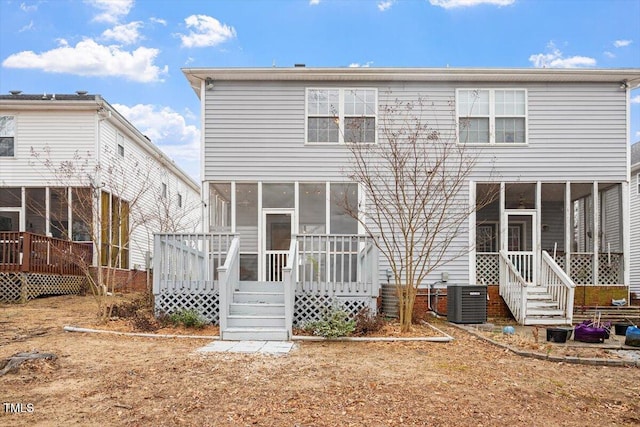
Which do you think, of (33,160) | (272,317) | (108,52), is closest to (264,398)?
(272,317)

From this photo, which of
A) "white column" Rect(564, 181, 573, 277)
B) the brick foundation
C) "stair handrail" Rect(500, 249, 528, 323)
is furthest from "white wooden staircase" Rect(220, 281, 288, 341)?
"white column" Rect(564, 181, 573, 277)

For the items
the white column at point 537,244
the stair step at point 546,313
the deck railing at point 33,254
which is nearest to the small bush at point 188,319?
the deck railing at point 33,254

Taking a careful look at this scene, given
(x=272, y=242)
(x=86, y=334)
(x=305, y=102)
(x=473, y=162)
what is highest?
(x=305, y=102)

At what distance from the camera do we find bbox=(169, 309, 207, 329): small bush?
920 cm

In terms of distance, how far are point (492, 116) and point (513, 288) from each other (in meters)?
4.28

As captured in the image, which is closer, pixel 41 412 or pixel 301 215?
pixel 41 412

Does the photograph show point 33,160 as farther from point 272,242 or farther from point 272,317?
point 272,317

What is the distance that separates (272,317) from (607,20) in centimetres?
1322

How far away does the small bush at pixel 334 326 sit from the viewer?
27.6 feet

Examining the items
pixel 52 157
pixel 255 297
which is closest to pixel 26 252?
pixel 52 157

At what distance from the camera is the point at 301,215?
13.1 meters

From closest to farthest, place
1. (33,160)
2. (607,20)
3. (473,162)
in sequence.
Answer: (473,162) < (607,20) < (33,160)

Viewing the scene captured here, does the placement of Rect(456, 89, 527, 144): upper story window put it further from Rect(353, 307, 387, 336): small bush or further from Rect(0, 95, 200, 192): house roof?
Rect(0, 95, 200, 192): house roof

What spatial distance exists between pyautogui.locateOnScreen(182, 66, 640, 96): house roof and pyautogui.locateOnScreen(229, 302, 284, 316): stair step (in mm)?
6143
